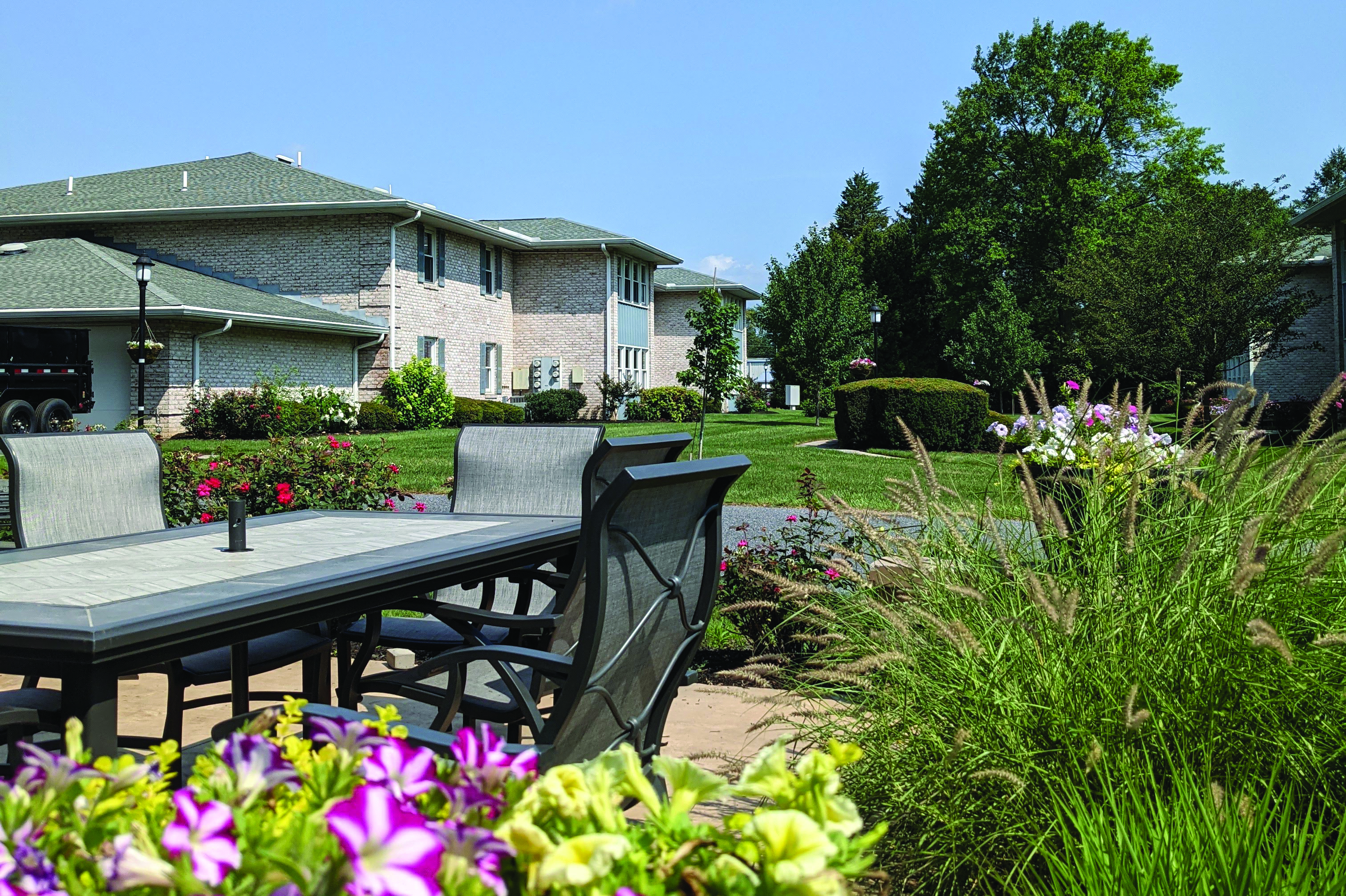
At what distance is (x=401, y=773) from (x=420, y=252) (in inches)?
1167

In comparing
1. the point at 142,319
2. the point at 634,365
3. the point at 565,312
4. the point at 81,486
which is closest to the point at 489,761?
the point at 81,486

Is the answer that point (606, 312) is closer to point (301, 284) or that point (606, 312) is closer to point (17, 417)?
point (301, 284)

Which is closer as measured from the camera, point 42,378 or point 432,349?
point 42,378

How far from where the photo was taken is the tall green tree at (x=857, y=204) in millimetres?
72938

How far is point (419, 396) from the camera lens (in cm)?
2772

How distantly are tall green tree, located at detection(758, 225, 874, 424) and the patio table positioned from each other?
2837 cm

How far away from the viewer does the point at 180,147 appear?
1325 inches

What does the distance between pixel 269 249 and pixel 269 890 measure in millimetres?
30567

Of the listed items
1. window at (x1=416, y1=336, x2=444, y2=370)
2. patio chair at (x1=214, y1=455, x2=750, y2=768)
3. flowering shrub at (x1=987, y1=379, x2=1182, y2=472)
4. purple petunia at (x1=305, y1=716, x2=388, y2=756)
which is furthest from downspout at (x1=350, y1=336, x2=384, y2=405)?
purple petunia at (x1=305, y1=716, x2=388, y2=756)

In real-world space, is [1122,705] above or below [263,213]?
below

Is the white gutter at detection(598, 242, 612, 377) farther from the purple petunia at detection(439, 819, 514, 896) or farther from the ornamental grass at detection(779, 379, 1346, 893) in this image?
the purple petunia at detection(439, 819, 514, 896)

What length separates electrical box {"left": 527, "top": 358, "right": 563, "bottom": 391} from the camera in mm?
34969

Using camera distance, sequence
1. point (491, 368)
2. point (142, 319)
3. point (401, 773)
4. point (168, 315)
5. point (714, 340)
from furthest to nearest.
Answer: point (491, 368), point (168, 315), point (142, 319), point (714, 340), point (401, 773)

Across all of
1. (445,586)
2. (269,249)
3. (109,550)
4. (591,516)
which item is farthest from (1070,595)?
(269,249)
